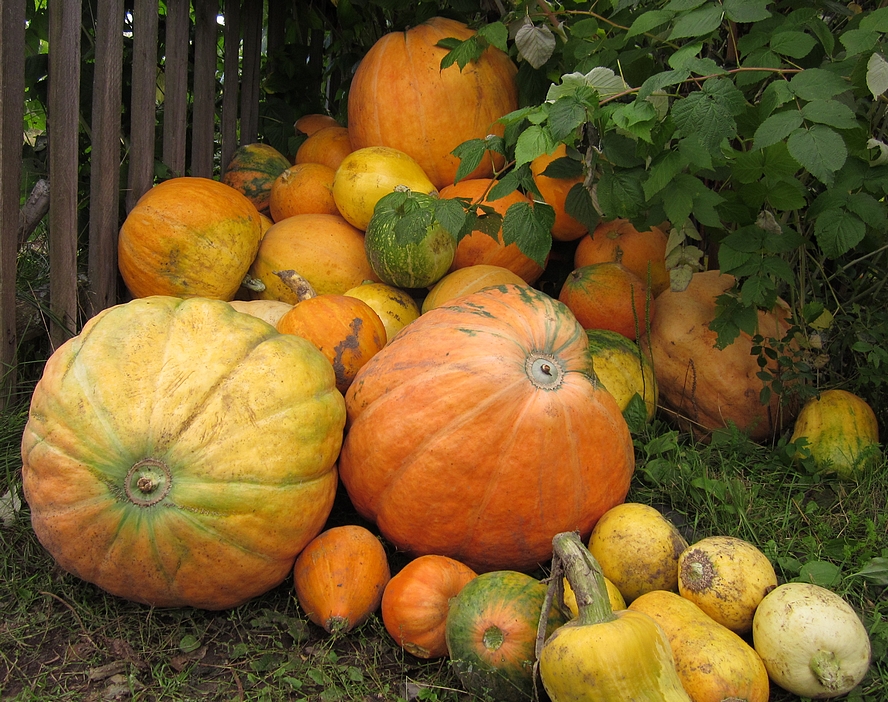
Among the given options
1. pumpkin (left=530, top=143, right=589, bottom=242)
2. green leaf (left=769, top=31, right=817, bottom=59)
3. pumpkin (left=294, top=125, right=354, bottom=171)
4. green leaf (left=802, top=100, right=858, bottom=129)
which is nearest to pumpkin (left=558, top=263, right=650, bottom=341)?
pumpkin (left=530, top=143, right=589, bottom=242)

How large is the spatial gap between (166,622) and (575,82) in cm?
208

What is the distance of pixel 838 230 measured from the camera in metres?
2.40

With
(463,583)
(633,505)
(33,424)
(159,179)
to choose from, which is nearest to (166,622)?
(33,424)

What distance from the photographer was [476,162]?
270 cm

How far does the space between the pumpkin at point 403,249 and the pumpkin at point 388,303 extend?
0.19 feet

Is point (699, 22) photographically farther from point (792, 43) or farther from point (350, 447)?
point (350, 447)

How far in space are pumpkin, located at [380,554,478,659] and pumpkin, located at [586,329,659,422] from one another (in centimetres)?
117

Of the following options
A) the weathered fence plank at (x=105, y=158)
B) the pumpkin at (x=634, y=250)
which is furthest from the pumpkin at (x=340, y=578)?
the pumpkin at (x=634, y=250)

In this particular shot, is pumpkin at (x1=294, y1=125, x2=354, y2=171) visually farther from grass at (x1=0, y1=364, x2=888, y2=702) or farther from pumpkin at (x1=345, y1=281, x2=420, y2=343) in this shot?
grass at (x1=0, y1=364, x2=888, y2=702)

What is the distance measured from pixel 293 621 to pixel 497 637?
676mm

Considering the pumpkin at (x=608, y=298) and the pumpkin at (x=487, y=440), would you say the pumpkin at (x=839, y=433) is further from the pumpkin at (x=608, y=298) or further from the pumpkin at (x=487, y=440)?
the pumpkin at (x=487, y=440)

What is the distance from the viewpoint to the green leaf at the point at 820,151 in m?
2.04

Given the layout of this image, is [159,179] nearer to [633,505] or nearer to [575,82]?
[575,82]

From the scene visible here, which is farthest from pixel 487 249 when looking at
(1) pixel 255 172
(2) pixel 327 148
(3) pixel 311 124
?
(3) pixel 311 124
